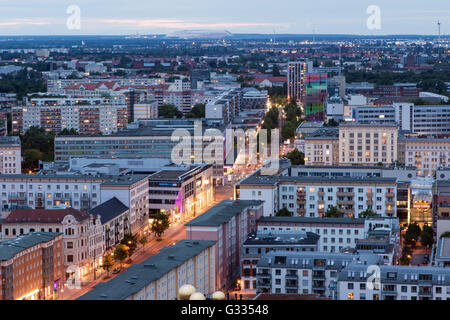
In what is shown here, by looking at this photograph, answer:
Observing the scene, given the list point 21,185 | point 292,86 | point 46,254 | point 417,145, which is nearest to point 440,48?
point 292,86

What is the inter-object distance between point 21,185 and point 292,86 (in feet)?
80.2

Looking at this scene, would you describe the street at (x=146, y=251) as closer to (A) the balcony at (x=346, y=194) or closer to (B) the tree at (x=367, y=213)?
(A) the balcony at (x=346, y=194)

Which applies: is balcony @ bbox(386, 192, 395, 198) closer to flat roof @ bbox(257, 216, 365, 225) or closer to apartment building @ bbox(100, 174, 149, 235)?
flat roof @ bbox(257, 216, 365, 225)

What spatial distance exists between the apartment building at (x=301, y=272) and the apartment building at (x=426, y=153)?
1070 centimetres

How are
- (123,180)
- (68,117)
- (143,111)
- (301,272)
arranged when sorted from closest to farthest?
(301,272), (123,180), (68,117), (143,111)

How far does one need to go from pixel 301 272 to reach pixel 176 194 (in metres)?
5.85

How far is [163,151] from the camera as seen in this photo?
66.2 feet

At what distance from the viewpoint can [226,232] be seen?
1116cm

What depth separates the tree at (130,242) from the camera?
41.1ft

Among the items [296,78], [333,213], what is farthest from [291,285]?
[296,78]

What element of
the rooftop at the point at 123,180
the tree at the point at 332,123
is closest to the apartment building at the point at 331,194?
the rooftop at the point at 123,180

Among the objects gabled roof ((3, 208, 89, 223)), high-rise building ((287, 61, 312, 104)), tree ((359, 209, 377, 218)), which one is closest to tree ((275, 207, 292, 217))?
tree ((359, 209, 377, 218))
